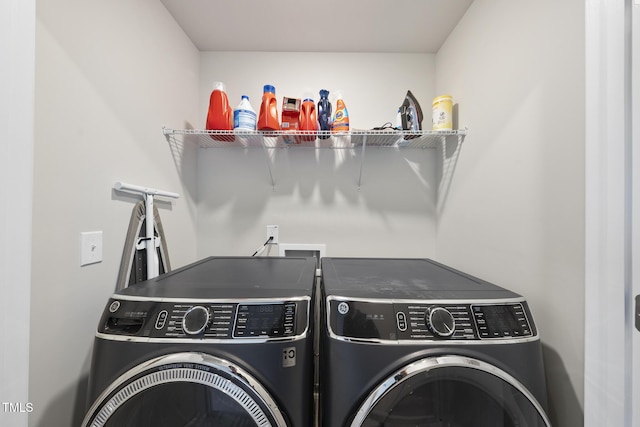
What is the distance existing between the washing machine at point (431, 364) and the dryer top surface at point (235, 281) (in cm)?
21

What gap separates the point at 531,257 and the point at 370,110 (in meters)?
1.28

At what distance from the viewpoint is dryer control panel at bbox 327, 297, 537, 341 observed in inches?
28.1

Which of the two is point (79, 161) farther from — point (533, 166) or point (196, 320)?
point (533, 166)

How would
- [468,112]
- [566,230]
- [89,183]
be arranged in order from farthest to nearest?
[468,112] → [89,183] → [566,230]

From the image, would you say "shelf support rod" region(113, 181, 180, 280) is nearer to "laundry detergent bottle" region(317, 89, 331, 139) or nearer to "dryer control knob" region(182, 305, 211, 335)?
"dryer control knob" region(182, 305, 211, 335)

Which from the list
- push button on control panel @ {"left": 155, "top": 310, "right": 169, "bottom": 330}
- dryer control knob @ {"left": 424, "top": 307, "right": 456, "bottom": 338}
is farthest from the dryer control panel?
push button on control panel @ {"left": 155, "top": 310, "right": 169, "bottom": 330}

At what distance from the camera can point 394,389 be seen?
68 centimetres

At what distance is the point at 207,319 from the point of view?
716 mm

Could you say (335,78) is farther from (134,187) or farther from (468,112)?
(134,187)

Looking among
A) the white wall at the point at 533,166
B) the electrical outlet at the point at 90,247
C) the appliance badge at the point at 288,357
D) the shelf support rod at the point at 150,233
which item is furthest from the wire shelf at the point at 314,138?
the appliance badge at the point at 288,357

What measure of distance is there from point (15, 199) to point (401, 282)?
122cm

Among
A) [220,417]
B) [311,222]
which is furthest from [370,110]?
[220,417]

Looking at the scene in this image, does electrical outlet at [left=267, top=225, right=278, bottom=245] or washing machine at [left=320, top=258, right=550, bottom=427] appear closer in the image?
washing machine at [left=320, top=258, right=550, bottom=427]

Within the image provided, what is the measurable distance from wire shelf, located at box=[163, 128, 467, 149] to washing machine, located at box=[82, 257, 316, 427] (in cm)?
98
